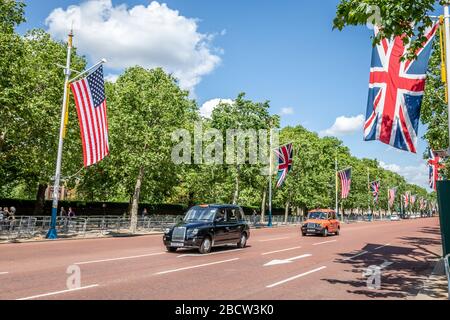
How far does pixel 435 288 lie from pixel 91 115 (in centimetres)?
1801

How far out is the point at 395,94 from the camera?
12664 millimetres

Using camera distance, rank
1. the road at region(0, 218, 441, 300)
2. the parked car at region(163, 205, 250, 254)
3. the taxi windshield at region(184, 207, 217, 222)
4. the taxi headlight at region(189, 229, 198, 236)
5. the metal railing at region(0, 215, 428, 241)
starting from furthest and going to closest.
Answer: the metal railing at region(0, 215, 428, 241) < the taxi windshield at region(184, 207, 217, 222) < the parked car at region(163, 205, 250, 254) < the taxi headlight at region(189, 229, 198, 236) < the road at region(0, 218, 441, 300)

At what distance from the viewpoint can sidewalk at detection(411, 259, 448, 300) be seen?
8937 mm

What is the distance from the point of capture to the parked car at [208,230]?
53.4 feet

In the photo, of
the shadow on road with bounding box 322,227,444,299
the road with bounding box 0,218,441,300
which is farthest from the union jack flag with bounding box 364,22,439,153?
the road with bounding box 0,218,441,300

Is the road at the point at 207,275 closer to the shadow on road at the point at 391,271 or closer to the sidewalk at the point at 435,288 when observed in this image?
the shadow on road at the point at 391,271

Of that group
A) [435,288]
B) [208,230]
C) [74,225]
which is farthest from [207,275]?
[74,225]

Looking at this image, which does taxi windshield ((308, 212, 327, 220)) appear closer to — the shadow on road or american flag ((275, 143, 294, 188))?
the shadow on road

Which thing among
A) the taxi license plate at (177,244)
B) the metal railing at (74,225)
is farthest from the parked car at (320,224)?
the taxi license plate at (177,244)

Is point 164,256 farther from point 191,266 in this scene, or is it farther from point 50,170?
point 50,170

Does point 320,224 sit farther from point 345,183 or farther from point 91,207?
point 91,207

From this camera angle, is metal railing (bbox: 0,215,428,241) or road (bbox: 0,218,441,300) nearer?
road (bbox: 0,218,441,300)
